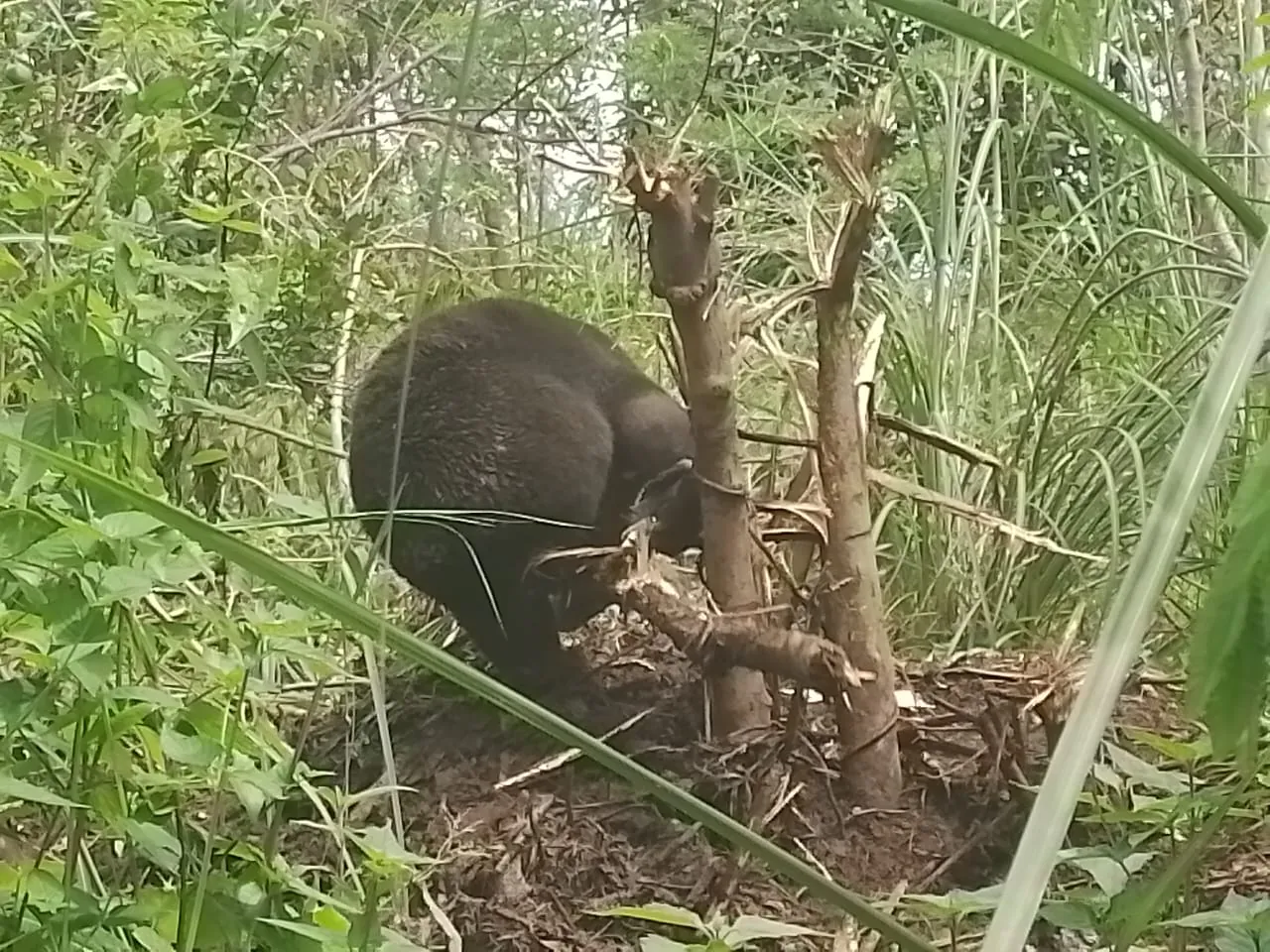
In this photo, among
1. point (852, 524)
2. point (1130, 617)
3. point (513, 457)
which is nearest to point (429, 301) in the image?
point (513, 457)

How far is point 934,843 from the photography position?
1.34 ft

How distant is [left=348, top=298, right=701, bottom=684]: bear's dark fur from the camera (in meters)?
0.44

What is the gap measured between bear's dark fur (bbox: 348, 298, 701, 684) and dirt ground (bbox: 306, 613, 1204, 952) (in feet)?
0.09

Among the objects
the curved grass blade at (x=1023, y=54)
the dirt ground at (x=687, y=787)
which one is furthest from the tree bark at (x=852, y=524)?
the curved grass blade at (x=1023, y=54)

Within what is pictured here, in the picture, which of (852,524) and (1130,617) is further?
(852,524)

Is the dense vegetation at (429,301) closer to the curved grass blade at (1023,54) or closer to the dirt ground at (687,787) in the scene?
the dirt ground at (687,787)

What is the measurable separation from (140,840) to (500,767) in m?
0.12

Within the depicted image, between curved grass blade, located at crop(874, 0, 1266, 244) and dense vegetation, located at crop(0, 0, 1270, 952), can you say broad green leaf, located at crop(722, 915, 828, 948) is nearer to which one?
dense vegetation, located at crop(0, 0, 1270, 952)

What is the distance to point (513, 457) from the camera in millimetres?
456

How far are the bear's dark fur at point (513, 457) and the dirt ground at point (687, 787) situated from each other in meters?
0.03

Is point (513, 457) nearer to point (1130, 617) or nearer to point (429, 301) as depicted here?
point (429, 301)

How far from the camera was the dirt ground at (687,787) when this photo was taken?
405 mm

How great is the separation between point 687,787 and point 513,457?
13cm

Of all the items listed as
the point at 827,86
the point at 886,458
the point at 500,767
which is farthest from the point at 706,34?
the point at 500,767
